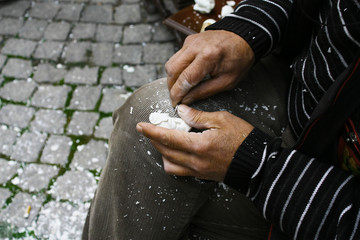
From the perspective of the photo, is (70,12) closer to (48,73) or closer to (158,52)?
(48,73)

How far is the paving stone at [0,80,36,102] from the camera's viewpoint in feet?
9.13

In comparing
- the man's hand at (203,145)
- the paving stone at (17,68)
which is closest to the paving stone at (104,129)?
the paving stone at (17,68)

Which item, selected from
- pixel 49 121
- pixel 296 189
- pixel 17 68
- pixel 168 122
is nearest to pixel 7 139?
pixel 49 121

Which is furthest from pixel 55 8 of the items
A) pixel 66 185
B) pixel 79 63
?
pixel 66 185

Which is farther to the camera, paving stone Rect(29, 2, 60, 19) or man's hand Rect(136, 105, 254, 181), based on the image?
paving stone Rect(29, 2, 60, 19)

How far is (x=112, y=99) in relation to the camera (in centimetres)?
280

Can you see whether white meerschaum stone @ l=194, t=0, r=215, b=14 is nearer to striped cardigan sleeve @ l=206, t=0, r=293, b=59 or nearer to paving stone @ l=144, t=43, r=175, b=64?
striped cardigan sleeve @ l=206, t=0, r=293, b=59

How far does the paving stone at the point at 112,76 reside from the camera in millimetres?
2924

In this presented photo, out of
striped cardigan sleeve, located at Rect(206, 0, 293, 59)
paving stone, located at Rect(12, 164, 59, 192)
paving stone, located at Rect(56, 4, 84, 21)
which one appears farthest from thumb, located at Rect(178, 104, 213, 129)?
paving stone, located at Rect(56, 4, 84, 21)

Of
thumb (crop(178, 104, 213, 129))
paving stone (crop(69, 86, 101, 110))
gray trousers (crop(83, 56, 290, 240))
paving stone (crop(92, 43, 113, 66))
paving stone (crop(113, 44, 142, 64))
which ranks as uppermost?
thumb (crop(178, 104, 213, 129))

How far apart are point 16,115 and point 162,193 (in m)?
1.81

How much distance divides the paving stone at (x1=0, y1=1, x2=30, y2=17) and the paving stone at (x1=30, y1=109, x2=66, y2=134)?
1295mm

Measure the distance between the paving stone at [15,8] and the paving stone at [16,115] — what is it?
117 centimetres

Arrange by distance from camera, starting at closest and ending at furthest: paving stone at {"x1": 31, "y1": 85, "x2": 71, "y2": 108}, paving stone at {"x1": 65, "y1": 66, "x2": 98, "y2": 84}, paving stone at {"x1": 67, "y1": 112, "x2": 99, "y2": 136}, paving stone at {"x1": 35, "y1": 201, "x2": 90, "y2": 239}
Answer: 1. paving stone at {"x1": 35, "y1": 201, "x2": 90, "y2": 239}
2. paving stone at {"x1": 67, "y1": 112, "x2": 99, "y2": 136}
3. paving stone at {"x1": 31, "y1": 85, "x2": 71, "y2": 108}
4. paving stone at {"x1": 65, "y1": 66, "x2": 98, "y2": 84}
